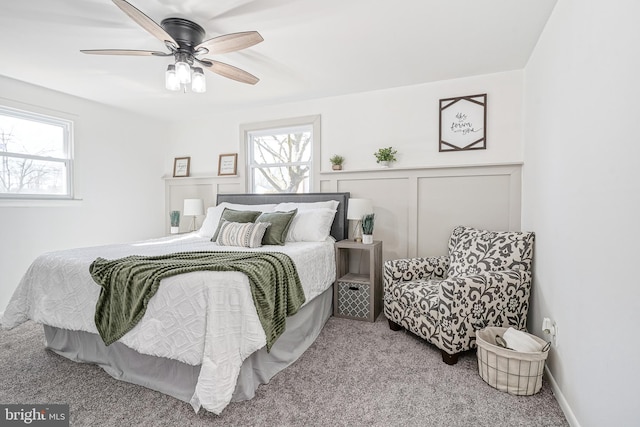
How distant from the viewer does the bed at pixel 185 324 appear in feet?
5.26

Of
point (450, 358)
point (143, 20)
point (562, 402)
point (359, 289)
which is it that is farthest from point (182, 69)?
point (562, 402)

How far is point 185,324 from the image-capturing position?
163cm

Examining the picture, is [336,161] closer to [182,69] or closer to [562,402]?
[182,69]

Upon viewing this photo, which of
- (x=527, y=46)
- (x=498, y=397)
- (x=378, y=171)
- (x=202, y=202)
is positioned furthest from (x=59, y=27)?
(x=498, y=397)

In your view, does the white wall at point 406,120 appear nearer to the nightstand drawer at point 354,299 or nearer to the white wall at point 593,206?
the white wall at point 593,206

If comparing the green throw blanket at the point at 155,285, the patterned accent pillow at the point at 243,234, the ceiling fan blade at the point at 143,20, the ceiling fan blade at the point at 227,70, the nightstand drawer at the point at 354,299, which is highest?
the ceiling fan blade at the point at 227,70

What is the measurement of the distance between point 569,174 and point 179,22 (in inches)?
102

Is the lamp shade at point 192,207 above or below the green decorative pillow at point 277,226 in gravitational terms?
above

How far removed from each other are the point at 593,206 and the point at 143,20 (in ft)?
8.31

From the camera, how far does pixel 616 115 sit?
1229mm

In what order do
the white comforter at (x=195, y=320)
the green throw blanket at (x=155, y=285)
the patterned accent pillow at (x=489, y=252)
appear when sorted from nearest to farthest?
the white comforter at (x=195, y=320), the green throw blanket at (x=155, y=285), the patterned accent pillow at (x=489, y=252)

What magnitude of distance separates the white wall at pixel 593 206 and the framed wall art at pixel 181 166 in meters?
4.36

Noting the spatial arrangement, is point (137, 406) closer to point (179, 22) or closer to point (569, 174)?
point (179, 22)

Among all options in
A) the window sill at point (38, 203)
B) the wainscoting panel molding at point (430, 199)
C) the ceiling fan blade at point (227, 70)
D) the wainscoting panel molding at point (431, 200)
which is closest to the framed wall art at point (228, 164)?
the wainscoting panel molding at point (430, 199)
